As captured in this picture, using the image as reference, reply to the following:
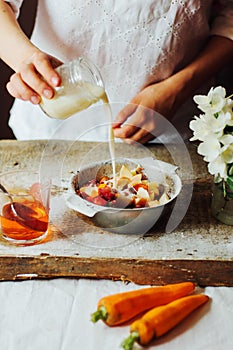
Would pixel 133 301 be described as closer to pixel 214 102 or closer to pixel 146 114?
pixel 214 102

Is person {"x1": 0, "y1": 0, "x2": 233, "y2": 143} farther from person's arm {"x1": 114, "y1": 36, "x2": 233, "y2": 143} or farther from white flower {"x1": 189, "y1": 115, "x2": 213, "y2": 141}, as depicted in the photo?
white flower {"x1": 189, "y1": 115, "x2": 213, "y2": 141}

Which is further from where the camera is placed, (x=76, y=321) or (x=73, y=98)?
(x=73, y=98)

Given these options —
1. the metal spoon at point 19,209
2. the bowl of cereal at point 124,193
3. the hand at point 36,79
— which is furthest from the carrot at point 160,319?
the hand at point 36,79

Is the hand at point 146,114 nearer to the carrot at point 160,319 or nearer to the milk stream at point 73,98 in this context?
the milk stream at point 73,98

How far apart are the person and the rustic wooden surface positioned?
256mm

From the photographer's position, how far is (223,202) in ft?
3.63

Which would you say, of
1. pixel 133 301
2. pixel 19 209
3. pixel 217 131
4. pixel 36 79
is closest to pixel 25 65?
pixel 36 79

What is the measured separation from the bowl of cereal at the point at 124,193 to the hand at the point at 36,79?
162 millimetres

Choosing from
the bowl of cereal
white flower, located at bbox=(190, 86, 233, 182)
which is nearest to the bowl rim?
the bowl of cereal

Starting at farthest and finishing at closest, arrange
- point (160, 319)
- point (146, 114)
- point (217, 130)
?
point (146, 114), point (217, 130), point (160, 319)

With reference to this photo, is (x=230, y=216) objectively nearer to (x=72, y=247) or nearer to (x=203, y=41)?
(x=72, y=247)

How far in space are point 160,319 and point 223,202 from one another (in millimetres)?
297

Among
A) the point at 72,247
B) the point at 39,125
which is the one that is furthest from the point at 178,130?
the point at 72,247

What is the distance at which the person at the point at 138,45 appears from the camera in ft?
4.30
